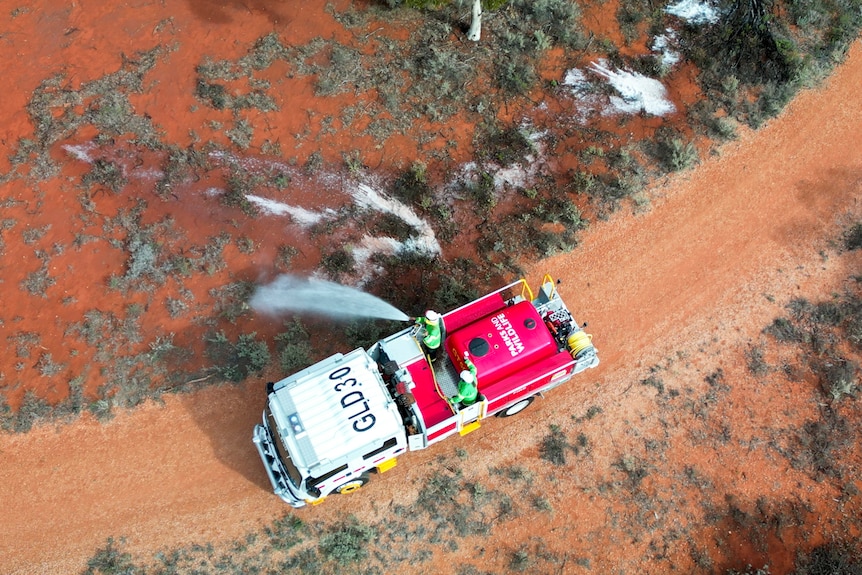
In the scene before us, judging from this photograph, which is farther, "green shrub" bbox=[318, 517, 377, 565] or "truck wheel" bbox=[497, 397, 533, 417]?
"truck wheel" bbox=[497, 397, 533, 417]

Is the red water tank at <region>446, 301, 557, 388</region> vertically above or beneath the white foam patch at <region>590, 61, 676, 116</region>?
beneath

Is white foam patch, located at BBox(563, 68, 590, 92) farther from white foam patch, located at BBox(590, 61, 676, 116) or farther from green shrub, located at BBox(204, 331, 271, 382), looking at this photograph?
green shrub, located at BBox(204, 331, 271, 382)

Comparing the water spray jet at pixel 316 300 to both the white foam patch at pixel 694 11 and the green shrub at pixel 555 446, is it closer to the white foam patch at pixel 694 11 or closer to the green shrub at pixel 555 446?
the green shrub at pixel 555 446

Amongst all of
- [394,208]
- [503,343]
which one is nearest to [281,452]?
[503,343]

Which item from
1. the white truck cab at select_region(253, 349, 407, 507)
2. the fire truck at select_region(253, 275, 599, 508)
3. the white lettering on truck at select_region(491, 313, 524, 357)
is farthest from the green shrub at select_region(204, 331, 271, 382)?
the white lettering on truck at select_region(491, 313, 524, 357)

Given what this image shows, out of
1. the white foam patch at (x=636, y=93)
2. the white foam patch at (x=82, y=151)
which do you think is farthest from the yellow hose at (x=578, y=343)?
the white foam patch at (x=82, y=151)
